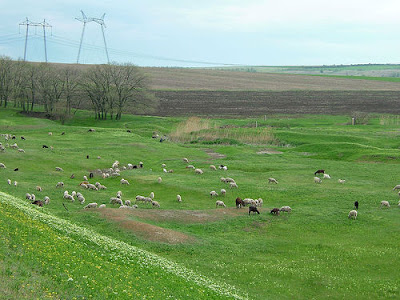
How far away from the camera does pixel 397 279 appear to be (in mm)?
26812

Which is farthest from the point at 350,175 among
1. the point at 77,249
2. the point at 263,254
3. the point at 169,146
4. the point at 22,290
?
the point at 22,290

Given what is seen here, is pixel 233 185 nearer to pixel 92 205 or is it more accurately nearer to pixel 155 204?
pixel 155 204

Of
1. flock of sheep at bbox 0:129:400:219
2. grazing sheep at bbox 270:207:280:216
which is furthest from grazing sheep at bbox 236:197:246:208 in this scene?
grazing sheep at bbox 270:207:280:216

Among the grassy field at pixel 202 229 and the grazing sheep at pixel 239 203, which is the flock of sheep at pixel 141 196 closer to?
the grazing sheep at pixel 239 203

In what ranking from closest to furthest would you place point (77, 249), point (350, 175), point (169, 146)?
point (77, 249)
point (350, 175)
point (169, 146)

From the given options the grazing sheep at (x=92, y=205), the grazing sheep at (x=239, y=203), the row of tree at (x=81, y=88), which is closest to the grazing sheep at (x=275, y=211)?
the grazing sheep at (x=239, y=203)

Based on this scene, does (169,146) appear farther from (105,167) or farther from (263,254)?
(263,254)

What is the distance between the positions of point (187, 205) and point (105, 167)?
817 inches

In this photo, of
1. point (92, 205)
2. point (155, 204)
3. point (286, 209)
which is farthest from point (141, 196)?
point (286, 209)

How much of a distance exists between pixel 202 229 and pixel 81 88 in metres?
88.6

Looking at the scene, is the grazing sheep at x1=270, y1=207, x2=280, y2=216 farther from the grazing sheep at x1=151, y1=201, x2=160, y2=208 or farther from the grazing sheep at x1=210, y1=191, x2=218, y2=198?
the grazing sheep at x1=151, y1=201, x2=160, y2=208

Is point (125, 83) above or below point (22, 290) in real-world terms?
above

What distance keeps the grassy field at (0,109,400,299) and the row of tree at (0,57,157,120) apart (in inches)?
1712

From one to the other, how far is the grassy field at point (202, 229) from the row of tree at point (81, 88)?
4348 centimetres
